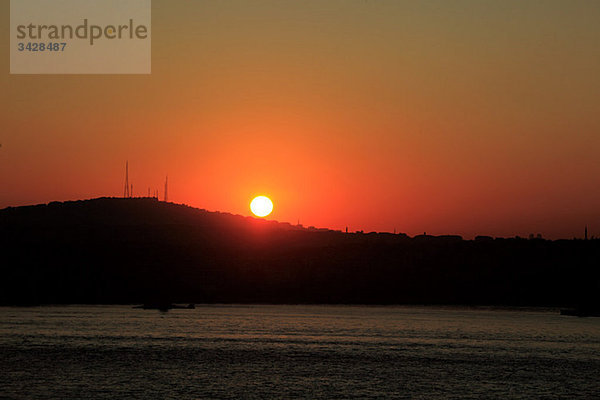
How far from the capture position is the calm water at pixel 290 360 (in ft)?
193

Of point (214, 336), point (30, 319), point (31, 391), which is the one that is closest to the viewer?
point (31, 391)

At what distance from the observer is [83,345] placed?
8806 centimetres

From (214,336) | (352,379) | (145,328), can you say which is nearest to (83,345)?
(214,336)

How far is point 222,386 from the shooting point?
197 ft

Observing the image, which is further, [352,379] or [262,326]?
[262,326]

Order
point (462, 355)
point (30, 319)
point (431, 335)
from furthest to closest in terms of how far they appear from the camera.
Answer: point (30, 319), point (431, 335), point (462, 355)

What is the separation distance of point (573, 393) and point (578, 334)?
58053 millimetres

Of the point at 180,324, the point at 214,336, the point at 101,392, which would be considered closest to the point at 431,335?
the point at 214,336

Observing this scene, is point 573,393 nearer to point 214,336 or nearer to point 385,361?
point 385,361

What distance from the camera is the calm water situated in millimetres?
58969

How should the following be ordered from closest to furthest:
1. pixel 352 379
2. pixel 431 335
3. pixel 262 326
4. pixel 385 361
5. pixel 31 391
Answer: pixel 31 391, pixel 352 379, pixel 385 361, pixel 431 335, pixel 262 326

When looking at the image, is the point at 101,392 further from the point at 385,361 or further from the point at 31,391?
the point at 385,361

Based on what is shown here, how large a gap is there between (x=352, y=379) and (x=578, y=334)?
5965 centimetres

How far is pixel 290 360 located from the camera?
77125 millimetres
